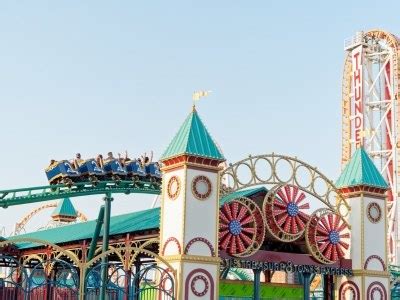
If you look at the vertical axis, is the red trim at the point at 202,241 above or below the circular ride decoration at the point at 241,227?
below

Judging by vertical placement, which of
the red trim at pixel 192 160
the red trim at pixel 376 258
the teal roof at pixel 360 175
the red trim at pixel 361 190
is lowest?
the red trim at pixel 376 258

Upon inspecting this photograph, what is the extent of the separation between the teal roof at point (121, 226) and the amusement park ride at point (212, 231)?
0.13m

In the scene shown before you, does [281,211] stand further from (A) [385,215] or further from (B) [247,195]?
(A) [385,215]

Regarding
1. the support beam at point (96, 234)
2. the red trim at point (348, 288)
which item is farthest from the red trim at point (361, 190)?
the support beam at point (96, 234)

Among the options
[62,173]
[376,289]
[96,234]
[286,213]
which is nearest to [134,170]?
[62,173]

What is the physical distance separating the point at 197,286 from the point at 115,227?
1128cm

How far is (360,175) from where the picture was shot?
2986 cm

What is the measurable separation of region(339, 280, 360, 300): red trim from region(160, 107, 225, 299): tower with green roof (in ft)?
24.2

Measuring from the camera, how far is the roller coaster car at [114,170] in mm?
35469

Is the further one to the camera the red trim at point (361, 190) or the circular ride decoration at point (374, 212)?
the circular ride decoration at point (374, 212)

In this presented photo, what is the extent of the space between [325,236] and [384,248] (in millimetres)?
3121

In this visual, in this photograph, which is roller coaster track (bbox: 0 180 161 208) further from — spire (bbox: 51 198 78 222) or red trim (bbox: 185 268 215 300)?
spire (bbox: 51 198 78 222)

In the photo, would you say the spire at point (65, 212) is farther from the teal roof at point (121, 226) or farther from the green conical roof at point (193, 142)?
the green conical roof at point (193, 142)

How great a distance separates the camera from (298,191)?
28.1 m
